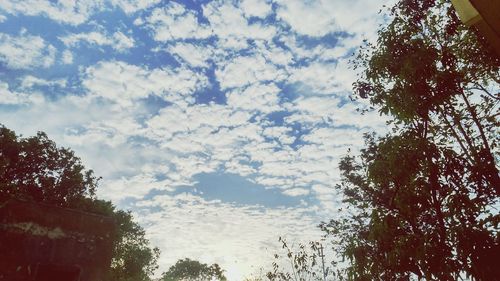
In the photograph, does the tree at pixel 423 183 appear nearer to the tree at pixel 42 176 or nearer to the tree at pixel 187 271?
the tree at pixel 42 176

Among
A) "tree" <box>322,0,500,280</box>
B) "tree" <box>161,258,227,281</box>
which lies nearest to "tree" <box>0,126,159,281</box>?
"tree" <box>322,0,500,280</box>

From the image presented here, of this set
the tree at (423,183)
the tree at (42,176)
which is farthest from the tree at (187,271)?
the tree at (423,183)

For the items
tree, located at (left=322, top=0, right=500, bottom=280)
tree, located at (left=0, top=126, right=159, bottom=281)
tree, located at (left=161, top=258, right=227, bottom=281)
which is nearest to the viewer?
tree, located at (left=322, top=0, right=500, bottom=280)

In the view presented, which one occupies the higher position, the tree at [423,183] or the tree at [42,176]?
the tree at [42,176]

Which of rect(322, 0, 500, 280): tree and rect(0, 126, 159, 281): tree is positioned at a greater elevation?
rect(0, 126, 159, 281): tree

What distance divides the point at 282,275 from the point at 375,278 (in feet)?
41.8

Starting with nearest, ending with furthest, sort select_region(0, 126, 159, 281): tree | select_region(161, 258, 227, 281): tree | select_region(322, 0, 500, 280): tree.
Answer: select_region(322, 0, 500, 280): tree < select_region(0, 126, 159, 281): tree < select_region(161, 258, 227, 281): tree

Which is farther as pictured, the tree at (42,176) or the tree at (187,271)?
the tree at (187,271)

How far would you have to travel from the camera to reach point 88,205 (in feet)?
97.0

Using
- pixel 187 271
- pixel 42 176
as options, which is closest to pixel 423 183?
pixel 42 176

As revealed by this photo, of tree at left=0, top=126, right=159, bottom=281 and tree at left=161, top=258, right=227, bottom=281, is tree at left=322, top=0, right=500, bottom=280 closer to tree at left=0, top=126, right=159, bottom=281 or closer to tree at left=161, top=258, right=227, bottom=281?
tree at left=0, top=126, right=159, bottom=281

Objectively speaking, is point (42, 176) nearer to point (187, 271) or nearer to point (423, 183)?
point (423, 183)

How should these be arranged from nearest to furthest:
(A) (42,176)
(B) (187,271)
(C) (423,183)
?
(C) (423,183)
(A) (42,176)
(B) (187,271)

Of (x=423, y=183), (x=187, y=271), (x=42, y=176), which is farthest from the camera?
(x=187, y=271)
